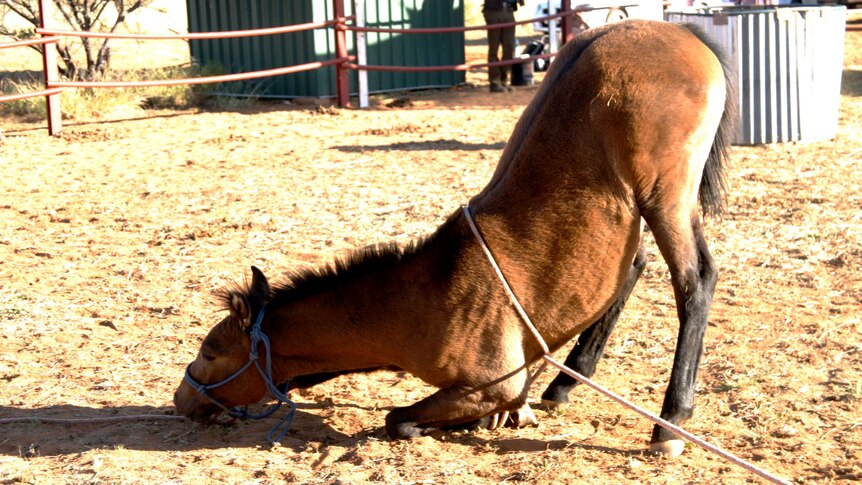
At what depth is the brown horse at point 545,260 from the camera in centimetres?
426

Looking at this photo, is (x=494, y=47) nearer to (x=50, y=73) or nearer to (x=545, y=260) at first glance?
(x=50, y=73)

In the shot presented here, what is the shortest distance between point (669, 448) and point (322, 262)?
325cm

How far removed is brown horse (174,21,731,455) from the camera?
14.0 feet

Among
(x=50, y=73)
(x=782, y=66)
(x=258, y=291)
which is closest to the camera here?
(x=258, y=291)

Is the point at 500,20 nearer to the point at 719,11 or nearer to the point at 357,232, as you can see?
the point at 719,11

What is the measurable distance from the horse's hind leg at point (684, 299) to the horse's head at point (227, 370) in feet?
5.70

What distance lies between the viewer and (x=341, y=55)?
13172 mm

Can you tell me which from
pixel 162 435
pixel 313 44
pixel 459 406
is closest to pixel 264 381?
pixel 162 435

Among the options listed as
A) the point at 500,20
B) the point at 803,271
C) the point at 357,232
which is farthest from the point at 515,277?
the point at 500,20

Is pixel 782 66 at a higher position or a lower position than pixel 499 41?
lower

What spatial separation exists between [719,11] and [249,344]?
26.1 ft

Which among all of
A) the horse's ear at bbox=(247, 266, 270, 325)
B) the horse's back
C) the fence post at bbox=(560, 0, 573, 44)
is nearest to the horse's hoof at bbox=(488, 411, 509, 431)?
the horse's back

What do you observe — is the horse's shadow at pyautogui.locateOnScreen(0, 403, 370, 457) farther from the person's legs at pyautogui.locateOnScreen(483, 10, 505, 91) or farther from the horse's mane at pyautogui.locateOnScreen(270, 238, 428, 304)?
the person's legs at pyautogui.locateOnScreen(483, 10, 505, 91)

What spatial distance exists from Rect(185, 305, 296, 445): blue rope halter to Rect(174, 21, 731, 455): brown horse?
18mm
